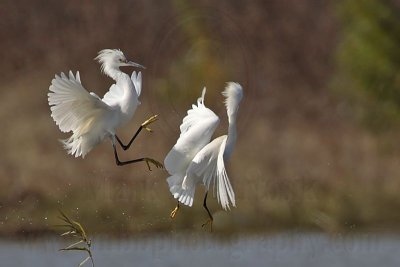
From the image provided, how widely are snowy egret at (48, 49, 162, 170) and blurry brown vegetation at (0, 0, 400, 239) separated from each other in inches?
122

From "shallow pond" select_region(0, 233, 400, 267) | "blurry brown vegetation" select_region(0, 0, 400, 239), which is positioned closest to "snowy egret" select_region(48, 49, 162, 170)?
"shallow pond" select_region(0, 233, 400, 267)

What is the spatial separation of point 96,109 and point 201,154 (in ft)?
2.34

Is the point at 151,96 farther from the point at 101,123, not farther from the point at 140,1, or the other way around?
the point at 101,123

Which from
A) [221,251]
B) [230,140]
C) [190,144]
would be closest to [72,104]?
[190,144]

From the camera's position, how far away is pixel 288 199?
12297 millimetres

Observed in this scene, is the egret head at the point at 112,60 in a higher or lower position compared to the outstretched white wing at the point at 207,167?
higher

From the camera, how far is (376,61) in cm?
1355

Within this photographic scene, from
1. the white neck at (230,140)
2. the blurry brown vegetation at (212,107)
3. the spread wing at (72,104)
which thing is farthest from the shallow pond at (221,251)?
the white neck at (230,140)

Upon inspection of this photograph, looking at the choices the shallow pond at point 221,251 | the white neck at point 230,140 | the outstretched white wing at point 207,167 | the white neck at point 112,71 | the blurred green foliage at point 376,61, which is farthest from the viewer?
the blurred green foliage at point 376,61

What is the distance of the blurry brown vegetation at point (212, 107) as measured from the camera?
12.1 metres

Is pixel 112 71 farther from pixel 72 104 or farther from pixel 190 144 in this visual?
pixel 190 144

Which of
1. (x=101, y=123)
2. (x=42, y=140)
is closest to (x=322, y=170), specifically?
(x=42, y=140)

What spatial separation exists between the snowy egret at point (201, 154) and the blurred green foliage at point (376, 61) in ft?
15.6

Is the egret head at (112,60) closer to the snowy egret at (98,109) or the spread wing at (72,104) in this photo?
the snowy egret at (98,109)
